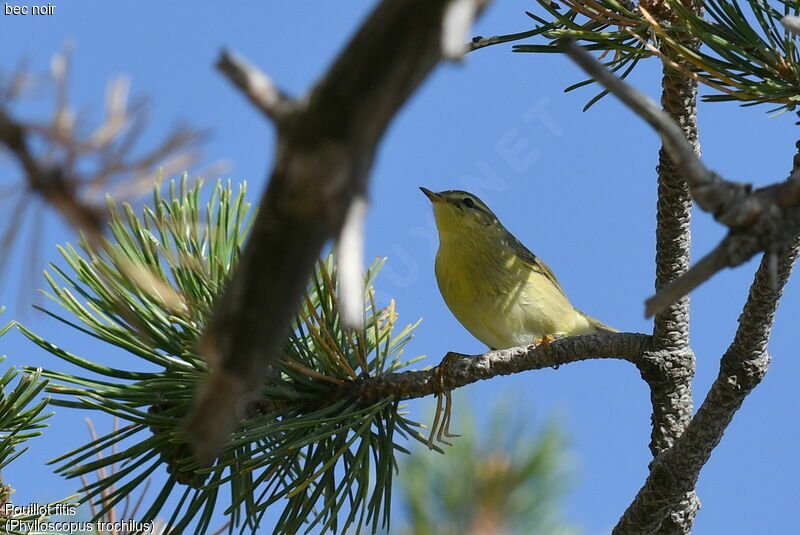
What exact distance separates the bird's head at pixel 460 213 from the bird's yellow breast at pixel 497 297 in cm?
14

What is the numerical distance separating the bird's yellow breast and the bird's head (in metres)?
0.14

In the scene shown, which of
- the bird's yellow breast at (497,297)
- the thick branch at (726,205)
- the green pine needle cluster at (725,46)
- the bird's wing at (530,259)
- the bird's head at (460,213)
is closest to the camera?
the thick branch at (726,205)

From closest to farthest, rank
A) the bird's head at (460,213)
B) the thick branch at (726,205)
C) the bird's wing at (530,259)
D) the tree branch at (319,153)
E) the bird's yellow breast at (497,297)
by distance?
the tree branch at (319,153) → the thick branch at (726,205) → the bird's yellow breast at (497,297) → the bird's head at (460,213) → the bird's wing at (530,259)

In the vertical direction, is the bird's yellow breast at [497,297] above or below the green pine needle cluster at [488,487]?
above

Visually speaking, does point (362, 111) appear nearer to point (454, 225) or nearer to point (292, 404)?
point (292, 404)

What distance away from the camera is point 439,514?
2615 mm

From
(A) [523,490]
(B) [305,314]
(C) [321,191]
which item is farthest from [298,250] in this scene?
(A) [523,490]

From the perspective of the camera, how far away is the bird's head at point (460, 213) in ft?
16.1

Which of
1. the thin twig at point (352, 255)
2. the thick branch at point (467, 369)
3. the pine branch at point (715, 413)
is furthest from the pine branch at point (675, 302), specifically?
the thin twig at point (352, 255)

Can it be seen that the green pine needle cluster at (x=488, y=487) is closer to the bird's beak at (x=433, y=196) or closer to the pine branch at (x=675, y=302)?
the pine branch at (x=675, y=302)

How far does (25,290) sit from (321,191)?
1.38ft

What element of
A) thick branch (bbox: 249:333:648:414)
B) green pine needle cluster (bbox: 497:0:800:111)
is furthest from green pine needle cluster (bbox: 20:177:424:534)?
green pine needle cluster (bbox: 497:0:800:111)

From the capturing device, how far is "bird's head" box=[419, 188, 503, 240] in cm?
492

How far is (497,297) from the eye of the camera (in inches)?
177
